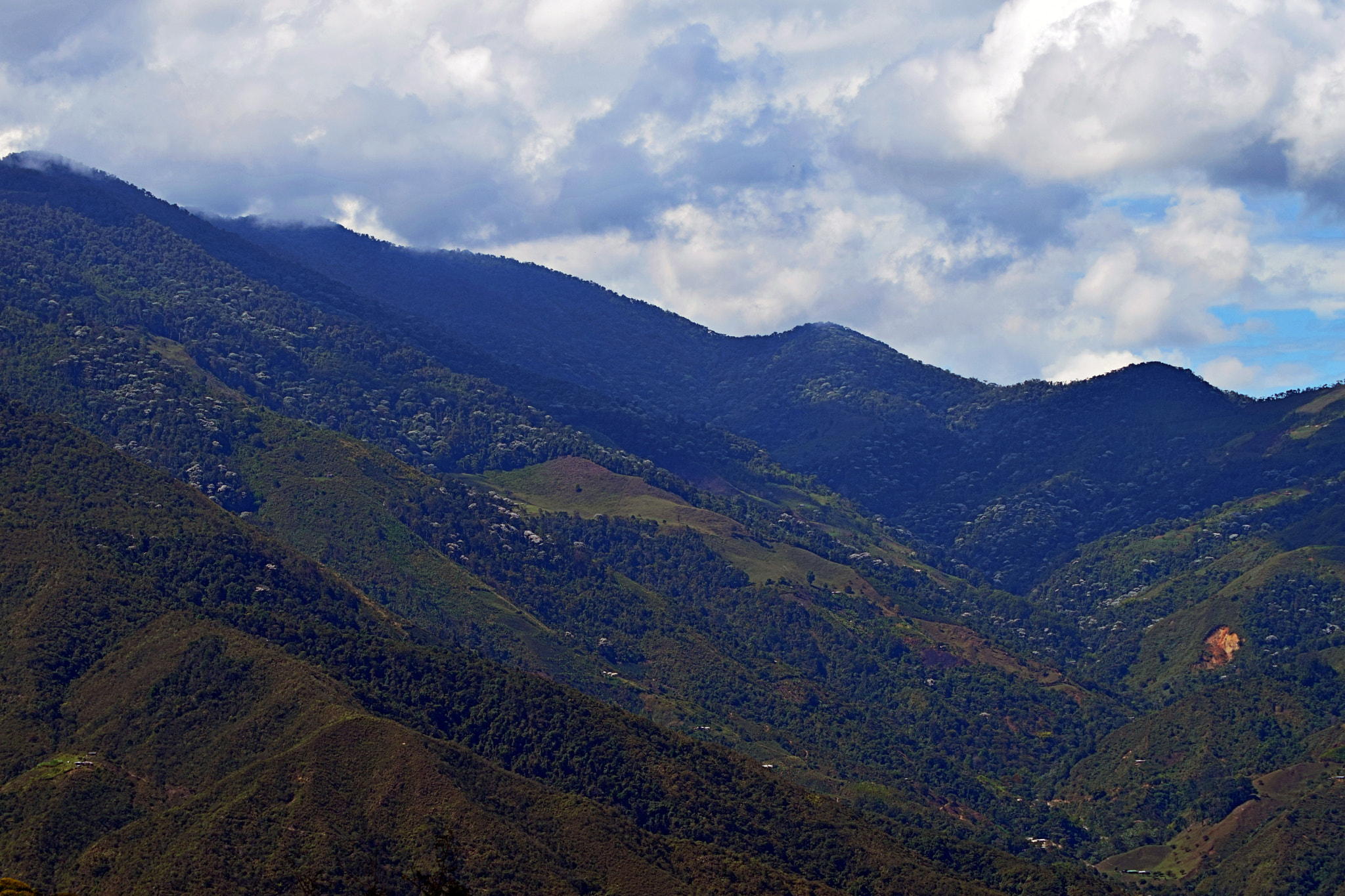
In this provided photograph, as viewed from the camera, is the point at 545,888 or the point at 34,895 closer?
the point at 34,895

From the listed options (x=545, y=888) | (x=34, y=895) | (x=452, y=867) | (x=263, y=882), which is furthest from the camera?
(x=545, y=888)

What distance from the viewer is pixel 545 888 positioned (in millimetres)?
198750

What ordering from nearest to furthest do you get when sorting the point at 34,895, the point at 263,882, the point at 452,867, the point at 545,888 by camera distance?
1. the point at 452,867
2. the point at 34,895
3. the point at 263,882
4. the point at 545,888

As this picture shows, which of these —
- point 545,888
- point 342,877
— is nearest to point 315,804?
point 342,877

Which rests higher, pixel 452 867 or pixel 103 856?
pixel 452 867

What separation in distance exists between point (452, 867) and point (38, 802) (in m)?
104

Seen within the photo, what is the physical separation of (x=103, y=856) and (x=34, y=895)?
Answer: 38132mm

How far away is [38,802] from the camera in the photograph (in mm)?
197250

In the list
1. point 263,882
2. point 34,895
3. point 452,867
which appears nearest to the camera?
point 452,867

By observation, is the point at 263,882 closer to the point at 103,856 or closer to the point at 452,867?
the point at 103,856

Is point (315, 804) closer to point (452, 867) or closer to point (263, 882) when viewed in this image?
point (263, 882)

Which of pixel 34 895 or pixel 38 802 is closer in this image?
pixel 34 895

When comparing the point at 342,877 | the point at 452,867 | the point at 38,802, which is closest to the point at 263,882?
the point at 342,877

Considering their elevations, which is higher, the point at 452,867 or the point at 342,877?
the point at 452,867
